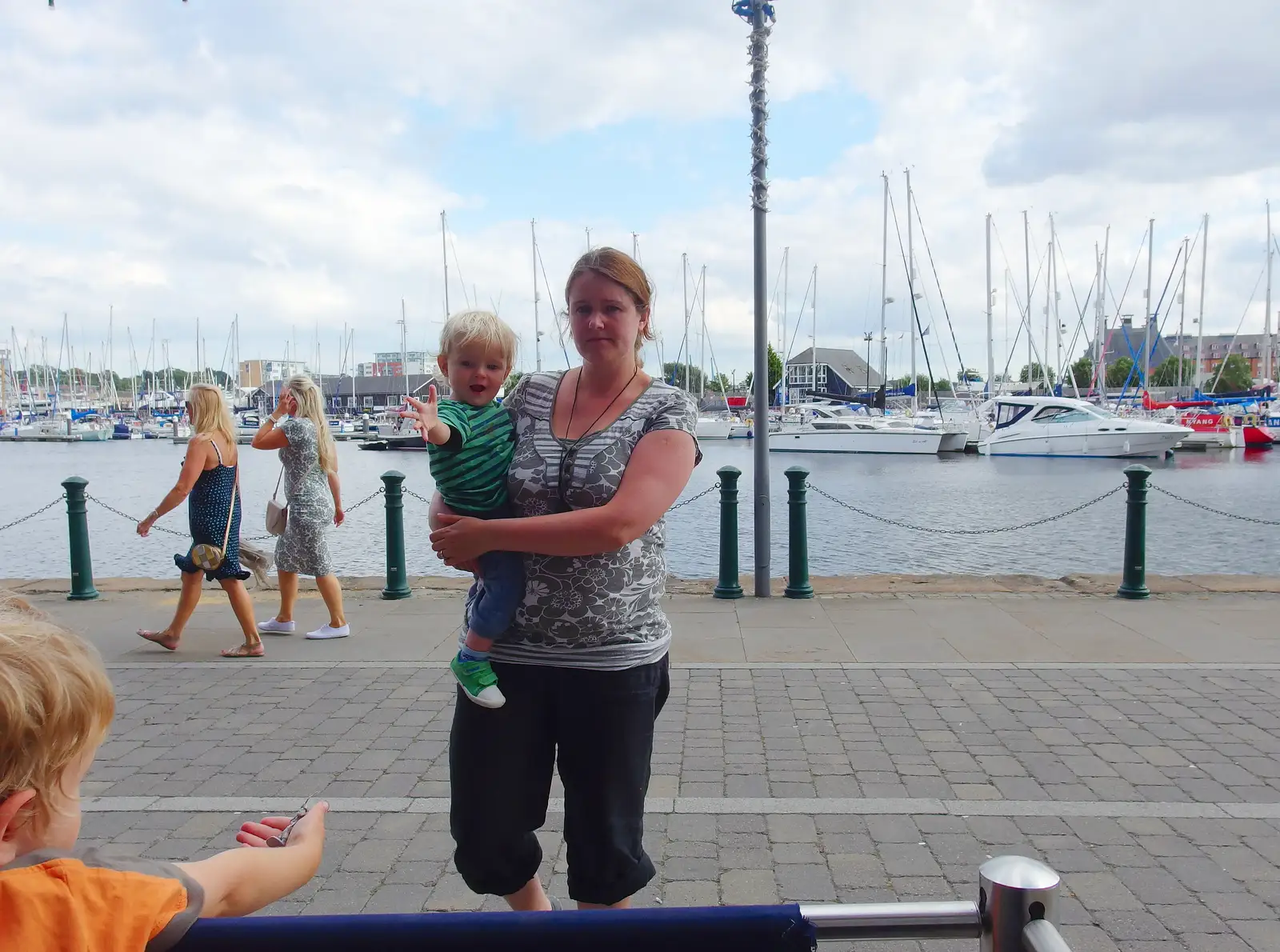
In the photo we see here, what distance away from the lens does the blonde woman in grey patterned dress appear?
6965 millimetres

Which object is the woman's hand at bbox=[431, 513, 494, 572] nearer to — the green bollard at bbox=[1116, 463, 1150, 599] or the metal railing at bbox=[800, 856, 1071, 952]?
the metal railing at bbox=[800, 856, 1071, 952]

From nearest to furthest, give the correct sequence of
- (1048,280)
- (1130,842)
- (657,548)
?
(657,548), (1130,842), (1048,280)

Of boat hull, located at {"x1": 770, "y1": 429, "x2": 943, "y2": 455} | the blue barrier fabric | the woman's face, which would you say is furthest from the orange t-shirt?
boat hull, located at {"x1": 770, "y1": 429, "x2": 943, "y2": 455}

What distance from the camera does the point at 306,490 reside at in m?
7.03

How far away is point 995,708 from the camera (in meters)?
5.29

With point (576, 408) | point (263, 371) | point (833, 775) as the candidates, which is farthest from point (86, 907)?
point (263, 371)

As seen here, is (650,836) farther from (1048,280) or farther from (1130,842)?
(1048,280)

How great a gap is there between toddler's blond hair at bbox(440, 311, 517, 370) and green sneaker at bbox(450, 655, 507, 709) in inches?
29.8

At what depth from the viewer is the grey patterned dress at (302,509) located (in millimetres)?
6977

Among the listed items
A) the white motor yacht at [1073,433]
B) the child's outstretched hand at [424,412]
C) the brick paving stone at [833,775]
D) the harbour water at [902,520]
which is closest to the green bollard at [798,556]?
the brick paving stone at [833,775]

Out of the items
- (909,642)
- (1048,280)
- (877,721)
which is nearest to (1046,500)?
(909,642)

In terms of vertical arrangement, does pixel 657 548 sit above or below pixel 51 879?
above

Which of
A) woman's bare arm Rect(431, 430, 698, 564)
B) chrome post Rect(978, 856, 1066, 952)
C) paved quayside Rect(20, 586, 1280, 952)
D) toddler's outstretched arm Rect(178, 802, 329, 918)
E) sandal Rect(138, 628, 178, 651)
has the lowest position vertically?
paved quayside Rect(20, 586, 1280, 952)

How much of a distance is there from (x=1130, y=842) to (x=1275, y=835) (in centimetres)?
57
